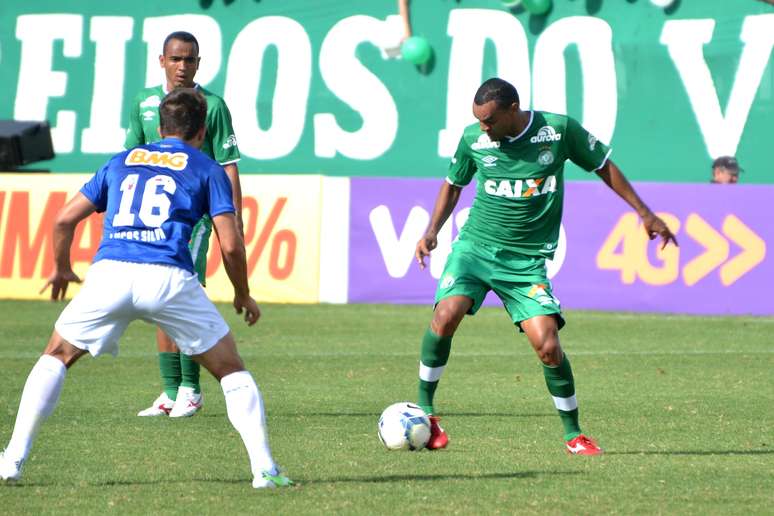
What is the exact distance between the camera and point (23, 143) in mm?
22359

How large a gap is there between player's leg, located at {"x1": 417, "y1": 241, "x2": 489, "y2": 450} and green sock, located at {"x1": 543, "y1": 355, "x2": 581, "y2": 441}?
1.97ft

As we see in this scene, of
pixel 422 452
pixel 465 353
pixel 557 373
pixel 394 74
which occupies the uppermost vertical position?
pixel 557 373

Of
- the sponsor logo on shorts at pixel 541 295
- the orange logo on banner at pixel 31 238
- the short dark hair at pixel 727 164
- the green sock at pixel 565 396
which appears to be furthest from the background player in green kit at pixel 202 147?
the short dark hair at pixel 727 164

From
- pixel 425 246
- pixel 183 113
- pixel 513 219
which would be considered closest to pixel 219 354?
pixel 183 113

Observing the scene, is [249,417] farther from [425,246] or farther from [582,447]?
[425,246]

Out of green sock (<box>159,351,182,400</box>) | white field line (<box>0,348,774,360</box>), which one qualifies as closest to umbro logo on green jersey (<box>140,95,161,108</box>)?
green sock (<box>159,351,182,400</box>)

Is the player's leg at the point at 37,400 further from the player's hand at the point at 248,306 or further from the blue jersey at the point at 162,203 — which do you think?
the player's hand at the point at 248,306

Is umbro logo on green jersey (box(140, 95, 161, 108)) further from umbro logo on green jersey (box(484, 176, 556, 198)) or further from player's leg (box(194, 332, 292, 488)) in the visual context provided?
player's leg (box(194, 332, 292, 488))

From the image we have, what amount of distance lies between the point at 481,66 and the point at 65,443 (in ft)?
52.8

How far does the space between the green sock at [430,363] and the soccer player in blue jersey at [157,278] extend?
2179mm

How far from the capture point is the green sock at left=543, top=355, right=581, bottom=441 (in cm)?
873

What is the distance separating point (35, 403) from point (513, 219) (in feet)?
10.9

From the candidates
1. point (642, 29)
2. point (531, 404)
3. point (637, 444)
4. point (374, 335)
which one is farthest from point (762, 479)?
point (642, 29)

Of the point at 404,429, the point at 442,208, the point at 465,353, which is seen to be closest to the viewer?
the point at 404,429
